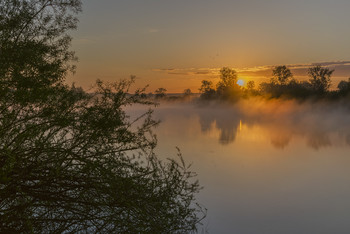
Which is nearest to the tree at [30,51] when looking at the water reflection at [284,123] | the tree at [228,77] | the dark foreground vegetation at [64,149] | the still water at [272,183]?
the dark foreground vegetation at [64,149]

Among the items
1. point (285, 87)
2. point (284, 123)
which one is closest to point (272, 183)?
point (285, 87)

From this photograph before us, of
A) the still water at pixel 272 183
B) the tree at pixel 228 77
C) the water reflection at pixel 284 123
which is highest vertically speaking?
the tree at pixel 228 77

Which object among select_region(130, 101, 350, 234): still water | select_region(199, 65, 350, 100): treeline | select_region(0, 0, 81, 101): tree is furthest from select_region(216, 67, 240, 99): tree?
select_region(0, 0, 81, 101): tree

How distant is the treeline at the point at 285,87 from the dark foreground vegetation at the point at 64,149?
8755cm

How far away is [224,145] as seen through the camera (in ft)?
234

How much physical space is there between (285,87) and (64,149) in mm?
104147

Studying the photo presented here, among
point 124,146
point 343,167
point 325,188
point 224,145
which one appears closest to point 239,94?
point 224,145

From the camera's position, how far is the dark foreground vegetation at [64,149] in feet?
20.3

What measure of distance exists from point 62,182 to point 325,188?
36.9m

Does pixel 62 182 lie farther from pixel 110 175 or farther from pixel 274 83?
pixel 274 83

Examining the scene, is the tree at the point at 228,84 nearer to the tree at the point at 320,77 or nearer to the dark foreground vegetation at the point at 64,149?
the tree at the point at 320,77

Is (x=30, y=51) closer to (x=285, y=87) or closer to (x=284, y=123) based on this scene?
(x=285, y=87)

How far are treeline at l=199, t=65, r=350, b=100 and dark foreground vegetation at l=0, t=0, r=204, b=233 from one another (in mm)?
87552

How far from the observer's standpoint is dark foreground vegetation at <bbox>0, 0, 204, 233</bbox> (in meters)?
6.19
